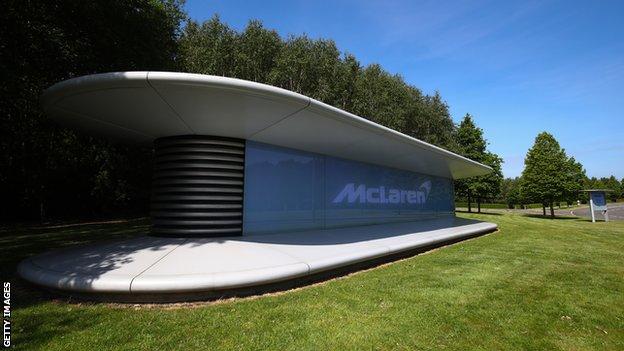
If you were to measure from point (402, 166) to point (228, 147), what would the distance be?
9.73m

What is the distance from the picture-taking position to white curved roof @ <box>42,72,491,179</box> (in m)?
6.05

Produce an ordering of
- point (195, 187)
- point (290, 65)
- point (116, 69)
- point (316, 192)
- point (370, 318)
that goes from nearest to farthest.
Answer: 1. point (370, 318)
2. point (195, 187)
3. point (316, 192)
4. point (116, 69)
5. point (290, 65)

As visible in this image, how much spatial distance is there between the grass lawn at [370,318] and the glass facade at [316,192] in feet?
13.4

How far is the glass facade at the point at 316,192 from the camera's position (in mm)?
10055

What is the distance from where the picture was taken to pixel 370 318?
15.6 ft

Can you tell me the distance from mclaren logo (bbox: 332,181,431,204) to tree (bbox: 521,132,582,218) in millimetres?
18807

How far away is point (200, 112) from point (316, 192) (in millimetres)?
5908

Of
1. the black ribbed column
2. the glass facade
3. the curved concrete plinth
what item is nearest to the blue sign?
the glass facade

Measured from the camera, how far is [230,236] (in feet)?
30.0

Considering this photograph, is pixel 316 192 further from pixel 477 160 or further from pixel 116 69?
pixel 477 160

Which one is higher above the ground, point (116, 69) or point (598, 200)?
point (116, 69)

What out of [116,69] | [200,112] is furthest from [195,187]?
[116,69]

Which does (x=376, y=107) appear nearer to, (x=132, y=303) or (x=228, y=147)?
(x=228, y=147)

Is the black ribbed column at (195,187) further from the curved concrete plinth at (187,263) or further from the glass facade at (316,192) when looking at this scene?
the glass facade at (316,192)
